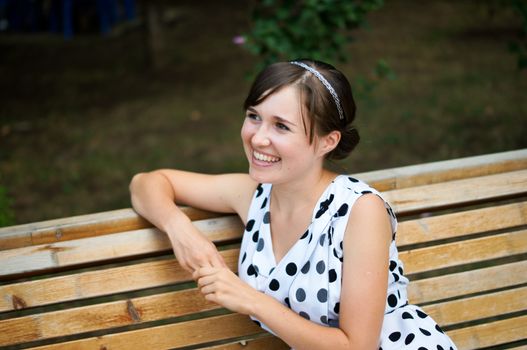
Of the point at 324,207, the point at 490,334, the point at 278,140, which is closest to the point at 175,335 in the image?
the point at 324,207

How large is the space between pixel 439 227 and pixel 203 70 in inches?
288

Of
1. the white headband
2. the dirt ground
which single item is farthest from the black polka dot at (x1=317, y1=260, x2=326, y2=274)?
the dirt ground

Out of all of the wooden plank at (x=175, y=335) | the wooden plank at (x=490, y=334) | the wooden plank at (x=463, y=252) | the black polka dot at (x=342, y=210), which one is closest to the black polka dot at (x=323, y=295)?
the black polka dot at (x=342, y=210)

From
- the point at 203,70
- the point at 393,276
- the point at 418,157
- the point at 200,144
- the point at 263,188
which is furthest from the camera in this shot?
the point at 203,70

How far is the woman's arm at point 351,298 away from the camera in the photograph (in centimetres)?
208

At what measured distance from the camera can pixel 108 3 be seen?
12.7 metres

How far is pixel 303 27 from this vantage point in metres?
5.11

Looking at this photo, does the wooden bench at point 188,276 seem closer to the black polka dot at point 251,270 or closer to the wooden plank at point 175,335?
the wooden plank at point 175,335

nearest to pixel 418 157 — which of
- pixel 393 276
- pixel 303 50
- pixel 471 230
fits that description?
pixel 303 50

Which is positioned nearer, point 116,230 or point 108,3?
point 116,230

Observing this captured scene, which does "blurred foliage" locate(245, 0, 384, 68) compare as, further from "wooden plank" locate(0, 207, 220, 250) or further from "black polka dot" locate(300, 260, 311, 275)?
"black polka dot" locate(300, 260, 311, 275)

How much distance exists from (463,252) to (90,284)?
1.34 meters

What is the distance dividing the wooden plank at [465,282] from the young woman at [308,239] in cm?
26

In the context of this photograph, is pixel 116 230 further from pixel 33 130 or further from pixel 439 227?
pixel 33 130
